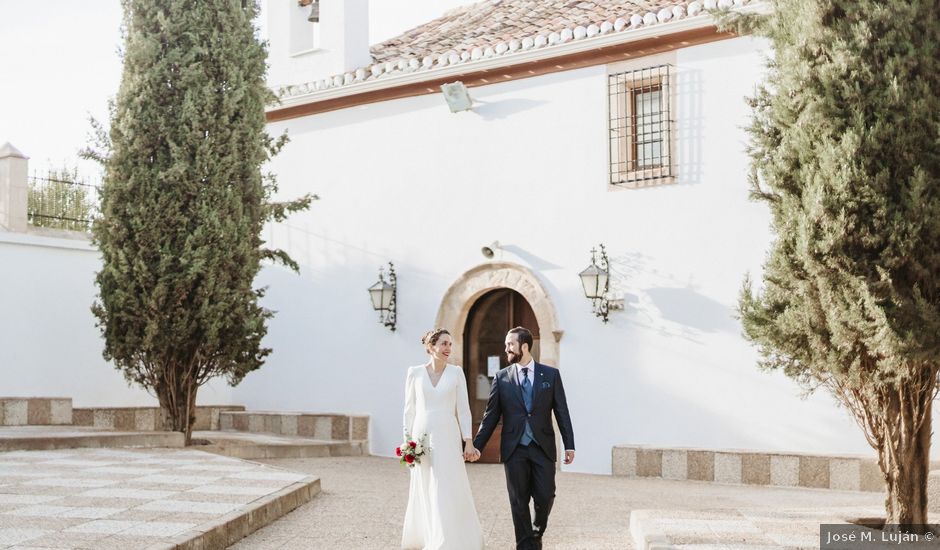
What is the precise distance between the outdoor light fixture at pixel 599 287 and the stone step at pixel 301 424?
3920 millimetres

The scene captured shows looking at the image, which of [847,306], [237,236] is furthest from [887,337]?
[237,236]

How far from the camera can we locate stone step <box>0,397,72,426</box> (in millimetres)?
14352

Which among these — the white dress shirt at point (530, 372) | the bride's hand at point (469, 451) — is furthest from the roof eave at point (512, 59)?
the bride's hand at point (469, 451)

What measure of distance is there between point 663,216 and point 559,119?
76.1 inches

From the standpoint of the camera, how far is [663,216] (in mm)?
13266

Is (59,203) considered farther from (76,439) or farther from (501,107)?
(501,107)

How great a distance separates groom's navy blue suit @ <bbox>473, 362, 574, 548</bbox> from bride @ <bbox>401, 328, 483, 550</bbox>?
26cm

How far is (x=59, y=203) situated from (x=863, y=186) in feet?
42.0

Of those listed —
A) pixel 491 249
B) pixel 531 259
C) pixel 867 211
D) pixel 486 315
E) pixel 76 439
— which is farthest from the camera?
pixel 486 315

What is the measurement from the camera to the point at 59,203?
658 inches

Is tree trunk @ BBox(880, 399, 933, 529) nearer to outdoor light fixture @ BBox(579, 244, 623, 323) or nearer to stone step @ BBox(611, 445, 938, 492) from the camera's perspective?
stone step @ BBox(611, 445, 938, 492)

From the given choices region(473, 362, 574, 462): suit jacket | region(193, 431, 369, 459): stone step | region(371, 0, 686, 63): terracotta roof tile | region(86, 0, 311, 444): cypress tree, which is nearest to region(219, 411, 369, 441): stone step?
region(193, 431, 369, 459): stone step

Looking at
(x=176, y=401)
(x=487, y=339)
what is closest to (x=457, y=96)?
(x=487, y=339)

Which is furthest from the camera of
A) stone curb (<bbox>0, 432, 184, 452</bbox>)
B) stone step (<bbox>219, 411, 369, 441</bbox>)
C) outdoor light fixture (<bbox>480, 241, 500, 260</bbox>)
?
stone step (<bbox>219, 411, 369, 441</bbox>)
